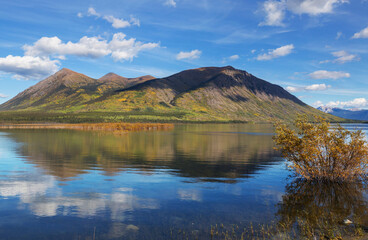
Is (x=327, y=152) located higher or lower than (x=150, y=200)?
higher

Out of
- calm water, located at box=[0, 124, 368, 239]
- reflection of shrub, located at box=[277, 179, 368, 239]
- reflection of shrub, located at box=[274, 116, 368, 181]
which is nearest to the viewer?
reflection of shrub, located at box=[277, 179, 368, 239]

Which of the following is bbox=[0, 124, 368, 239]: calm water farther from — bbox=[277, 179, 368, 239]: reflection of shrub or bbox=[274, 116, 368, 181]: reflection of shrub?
bbox=[274, 116, 368, 181]: reflection of shrub

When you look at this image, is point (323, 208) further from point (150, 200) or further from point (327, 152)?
point (150, 200)

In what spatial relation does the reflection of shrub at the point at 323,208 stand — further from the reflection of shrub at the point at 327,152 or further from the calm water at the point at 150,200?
the reflection of shrub at the point at 327,152

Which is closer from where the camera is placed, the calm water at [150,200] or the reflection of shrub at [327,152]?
the calm water at [150,200]

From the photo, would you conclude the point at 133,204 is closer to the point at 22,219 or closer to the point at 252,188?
the point at 22,219

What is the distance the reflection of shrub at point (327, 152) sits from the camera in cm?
3061

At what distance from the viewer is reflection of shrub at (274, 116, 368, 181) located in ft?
100

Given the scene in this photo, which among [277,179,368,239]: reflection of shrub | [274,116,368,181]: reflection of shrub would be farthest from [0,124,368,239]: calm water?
[274,116,368,181]: reflection of shrub

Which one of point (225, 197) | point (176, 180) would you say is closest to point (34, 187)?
point (176, 180)

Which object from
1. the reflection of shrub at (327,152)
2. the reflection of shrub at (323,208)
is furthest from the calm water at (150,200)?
the reflection of shrub at (327,152)

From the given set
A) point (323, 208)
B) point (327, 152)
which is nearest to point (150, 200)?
point (323, 208)

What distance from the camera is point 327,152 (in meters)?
31.6

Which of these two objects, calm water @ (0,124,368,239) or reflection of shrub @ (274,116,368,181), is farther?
reflection of shrub @ (274,116,368,181)
